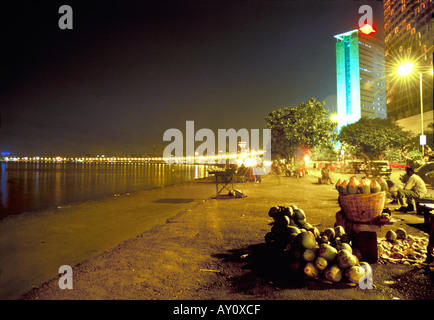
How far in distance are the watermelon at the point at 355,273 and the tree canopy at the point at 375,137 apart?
5640 centimetres

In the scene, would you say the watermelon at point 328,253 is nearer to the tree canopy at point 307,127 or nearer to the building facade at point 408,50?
the tree canopy at point 307,127

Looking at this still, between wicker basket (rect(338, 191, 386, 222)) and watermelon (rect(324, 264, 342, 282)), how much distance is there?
4.21 ft

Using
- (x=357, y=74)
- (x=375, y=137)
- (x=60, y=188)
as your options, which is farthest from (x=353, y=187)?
(x=357, y=74)

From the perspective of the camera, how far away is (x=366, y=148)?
55625mm

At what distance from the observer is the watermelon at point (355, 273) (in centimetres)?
395

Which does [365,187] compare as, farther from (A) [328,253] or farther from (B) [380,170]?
(B) [380,170]

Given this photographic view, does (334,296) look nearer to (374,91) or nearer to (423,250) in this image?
(423,250)

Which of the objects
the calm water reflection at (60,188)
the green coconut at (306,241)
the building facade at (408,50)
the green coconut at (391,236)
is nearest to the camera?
the green coconut at (306,241)

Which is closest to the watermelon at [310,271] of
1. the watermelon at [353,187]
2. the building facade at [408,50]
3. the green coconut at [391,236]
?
the watermelon at [353,187]

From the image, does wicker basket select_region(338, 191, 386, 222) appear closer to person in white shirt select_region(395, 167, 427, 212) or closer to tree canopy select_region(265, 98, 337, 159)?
person in white shirt select_region(395, 167, 427, 212)

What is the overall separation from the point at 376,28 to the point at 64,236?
205 metres

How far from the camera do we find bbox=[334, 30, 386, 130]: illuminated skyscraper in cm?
14550

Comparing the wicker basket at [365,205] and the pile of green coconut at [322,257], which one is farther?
the wicker basket at [365,205]

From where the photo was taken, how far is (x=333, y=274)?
3.98 m
